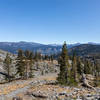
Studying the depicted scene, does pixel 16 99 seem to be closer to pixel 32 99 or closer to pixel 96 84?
pixel 32 99

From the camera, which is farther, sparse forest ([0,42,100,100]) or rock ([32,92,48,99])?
sparse forest ([0,42,100,100])

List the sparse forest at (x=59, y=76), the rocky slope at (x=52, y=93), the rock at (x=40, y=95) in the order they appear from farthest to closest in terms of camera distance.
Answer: the sparse forest at (x=59, y=76)
the rock at (x=40, y=95)
the rocky slope at (x=52, y=93)

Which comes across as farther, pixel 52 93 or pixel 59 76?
pixel 59 76

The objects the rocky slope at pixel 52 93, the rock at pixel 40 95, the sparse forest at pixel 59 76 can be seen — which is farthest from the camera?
the sparse forest at pixel 59 76

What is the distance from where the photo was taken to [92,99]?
16.5 m

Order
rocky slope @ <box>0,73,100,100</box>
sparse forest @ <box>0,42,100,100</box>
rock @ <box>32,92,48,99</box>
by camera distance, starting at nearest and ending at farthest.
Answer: rocky slope @ <box>0,73,100,100</box>, rock @ <box>32,92,48,99</box>, sparse forest @ <box>0,42,100,100</box>

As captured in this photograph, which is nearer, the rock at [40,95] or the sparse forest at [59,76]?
the rock at [40,95]

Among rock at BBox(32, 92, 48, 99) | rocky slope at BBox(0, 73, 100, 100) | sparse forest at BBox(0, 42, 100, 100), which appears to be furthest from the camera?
sparse forest at BBox(0, 42, 100, 100)

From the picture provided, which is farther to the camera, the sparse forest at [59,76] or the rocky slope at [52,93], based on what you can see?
the sparse forest at [59,76]

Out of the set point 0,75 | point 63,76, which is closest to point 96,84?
point 63,76

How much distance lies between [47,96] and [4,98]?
26.7 feet

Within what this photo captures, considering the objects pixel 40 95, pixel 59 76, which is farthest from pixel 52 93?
pixel 59 76

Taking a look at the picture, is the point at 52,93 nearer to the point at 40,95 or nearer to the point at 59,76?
the point at 40,95

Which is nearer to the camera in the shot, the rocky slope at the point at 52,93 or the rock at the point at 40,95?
the rocky slope at the point at 52,93
